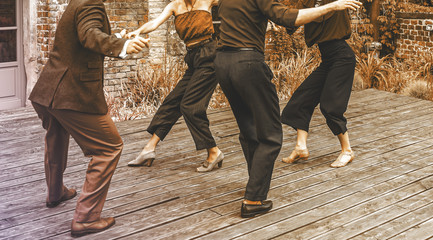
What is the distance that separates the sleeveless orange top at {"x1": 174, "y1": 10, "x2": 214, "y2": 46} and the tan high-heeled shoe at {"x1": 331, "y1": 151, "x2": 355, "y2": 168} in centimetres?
166

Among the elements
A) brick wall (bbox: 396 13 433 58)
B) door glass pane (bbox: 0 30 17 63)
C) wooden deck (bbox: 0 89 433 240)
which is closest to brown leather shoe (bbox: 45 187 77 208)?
wooden deck (bbox: 0 89 433 240)

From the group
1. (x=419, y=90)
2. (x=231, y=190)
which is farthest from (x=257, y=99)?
(x=419, y=90)

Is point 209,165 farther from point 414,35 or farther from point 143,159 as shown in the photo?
point 414,35

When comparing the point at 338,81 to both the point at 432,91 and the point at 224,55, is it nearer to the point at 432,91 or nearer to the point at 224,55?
the point at 224,55

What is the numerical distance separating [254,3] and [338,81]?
1604 millimetres

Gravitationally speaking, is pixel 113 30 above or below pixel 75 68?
below

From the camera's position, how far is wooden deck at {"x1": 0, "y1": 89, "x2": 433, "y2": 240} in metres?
3.80

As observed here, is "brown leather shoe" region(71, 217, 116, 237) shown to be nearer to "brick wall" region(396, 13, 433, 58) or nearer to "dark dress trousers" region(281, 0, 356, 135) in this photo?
"dark dress trousers" region(281, 0, 356, 135)

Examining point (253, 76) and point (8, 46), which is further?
point (8, 46)

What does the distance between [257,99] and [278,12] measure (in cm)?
60

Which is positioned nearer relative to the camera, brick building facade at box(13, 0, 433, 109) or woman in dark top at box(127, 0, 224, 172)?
woman in dark top at box(127, 0, 224, 172)

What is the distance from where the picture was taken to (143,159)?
508cm

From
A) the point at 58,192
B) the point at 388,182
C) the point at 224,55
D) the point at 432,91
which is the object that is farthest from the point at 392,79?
the point at 58,192

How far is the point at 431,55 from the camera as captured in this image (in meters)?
10.2
